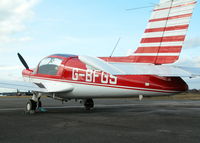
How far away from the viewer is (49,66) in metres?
12.4

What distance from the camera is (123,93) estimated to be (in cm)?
1003

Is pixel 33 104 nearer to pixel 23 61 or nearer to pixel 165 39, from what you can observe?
pixel 23 61

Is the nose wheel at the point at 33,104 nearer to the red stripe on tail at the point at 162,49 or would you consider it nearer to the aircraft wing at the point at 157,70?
the aircraft wing at the point at 157,70

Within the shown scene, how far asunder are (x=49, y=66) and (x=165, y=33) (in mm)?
5765

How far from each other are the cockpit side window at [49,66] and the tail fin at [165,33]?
383 centimetres

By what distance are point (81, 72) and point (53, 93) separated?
176 centimetres

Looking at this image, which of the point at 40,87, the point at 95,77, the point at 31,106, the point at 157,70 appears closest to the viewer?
the point at 157,70

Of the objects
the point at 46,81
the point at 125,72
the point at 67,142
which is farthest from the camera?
the point at 46,81

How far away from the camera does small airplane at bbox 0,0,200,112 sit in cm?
943

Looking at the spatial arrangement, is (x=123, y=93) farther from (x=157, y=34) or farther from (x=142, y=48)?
(x=157, y=34)

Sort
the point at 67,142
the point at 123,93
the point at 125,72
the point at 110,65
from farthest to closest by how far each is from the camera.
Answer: the point at 123,93 < the point at 110,65 < the point at 125,72 < the point at 67,142

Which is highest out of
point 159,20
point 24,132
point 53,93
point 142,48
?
point 159,20

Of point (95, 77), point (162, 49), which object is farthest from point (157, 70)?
point (95, 77)

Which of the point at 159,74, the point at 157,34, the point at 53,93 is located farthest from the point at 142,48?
the point at 53,93
